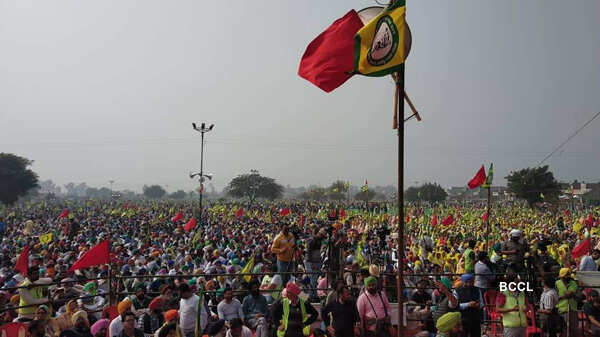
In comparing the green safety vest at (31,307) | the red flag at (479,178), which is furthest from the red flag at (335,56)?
the red flag at (479,178)

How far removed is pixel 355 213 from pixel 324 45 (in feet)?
113

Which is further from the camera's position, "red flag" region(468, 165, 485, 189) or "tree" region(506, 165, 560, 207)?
"tree" region(506, 165, 560, 207)

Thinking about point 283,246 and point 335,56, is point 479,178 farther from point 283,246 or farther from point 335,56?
point 335,56

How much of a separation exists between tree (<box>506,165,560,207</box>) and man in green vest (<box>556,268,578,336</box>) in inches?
2163

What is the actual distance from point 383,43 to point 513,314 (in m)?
4.56

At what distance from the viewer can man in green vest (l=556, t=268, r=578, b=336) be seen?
6.79 m

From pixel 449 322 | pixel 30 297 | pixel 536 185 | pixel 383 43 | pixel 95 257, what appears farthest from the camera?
pixel 536 185

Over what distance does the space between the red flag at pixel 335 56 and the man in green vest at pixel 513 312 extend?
4192mm

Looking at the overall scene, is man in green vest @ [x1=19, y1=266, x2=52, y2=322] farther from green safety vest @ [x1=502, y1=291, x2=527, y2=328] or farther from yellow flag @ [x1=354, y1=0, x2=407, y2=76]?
green safety vest @ [x1=502, y1=291, x2=527, y2=328]

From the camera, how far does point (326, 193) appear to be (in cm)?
13362

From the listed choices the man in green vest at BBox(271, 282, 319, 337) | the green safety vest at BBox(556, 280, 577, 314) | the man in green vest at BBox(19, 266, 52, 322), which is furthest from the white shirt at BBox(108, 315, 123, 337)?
the green safety vest at BBox(556, 280, 577, 314)

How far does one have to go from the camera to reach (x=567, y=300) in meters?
6.86

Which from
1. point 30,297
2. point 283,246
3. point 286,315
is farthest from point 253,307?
point 30,297

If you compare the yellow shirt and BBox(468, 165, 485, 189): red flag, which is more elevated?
BBox(468, 165, 485, 189): red flag
